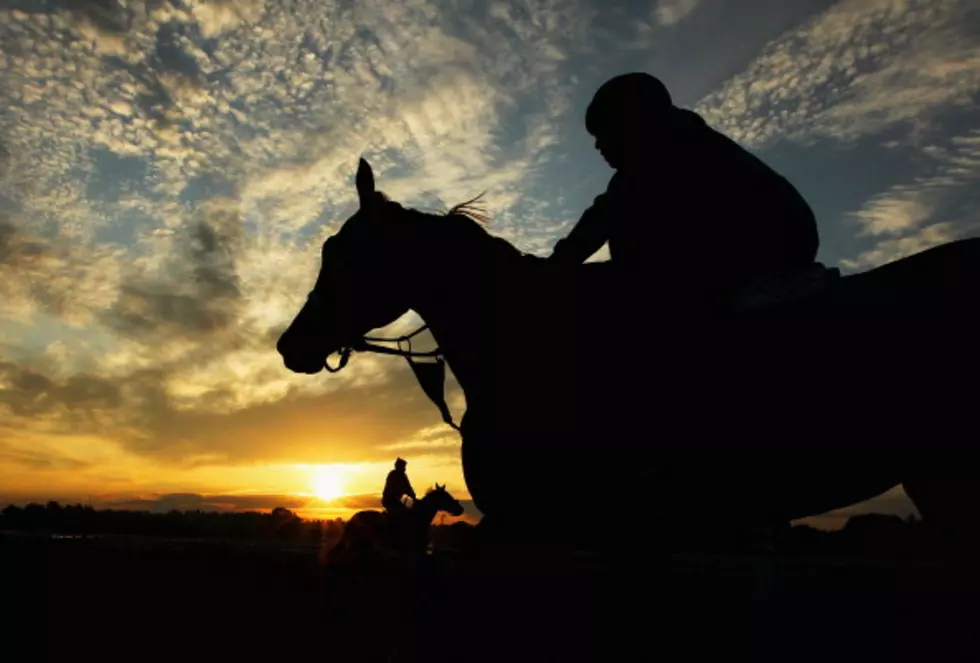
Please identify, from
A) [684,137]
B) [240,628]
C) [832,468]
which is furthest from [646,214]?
[240,628]

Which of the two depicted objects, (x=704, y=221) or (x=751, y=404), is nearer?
(x=751, y=404)

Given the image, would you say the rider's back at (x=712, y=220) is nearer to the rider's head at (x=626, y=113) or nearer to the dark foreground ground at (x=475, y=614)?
the rider's head at (x=626, y=113)

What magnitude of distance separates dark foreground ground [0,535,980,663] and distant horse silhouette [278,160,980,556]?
0.50m

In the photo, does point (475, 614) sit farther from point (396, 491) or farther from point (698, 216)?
point (698, 216)

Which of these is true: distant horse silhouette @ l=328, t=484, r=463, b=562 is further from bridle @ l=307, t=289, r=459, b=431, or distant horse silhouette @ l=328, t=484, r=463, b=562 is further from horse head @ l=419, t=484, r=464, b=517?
bridle @ l=307, t=289, r=459, b=431

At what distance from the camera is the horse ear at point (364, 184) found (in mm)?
4672

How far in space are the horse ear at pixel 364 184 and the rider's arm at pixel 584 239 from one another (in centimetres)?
137

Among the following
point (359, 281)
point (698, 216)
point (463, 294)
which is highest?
point (359, 281)

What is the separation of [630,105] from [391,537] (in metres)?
8.84

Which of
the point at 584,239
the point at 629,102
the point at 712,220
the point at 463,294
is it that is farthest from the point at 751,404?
the point at 629,102

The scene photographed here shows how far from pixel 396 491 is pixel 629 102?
926 centimetres

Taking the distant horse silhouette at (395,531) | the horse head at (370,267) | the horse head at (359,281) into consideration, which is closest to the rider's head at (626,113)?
the horse head at (370,267)

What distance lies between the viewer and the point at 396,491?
469 inches

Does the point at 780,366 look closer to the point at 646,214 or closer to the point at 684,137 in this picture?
the point at 646,214
